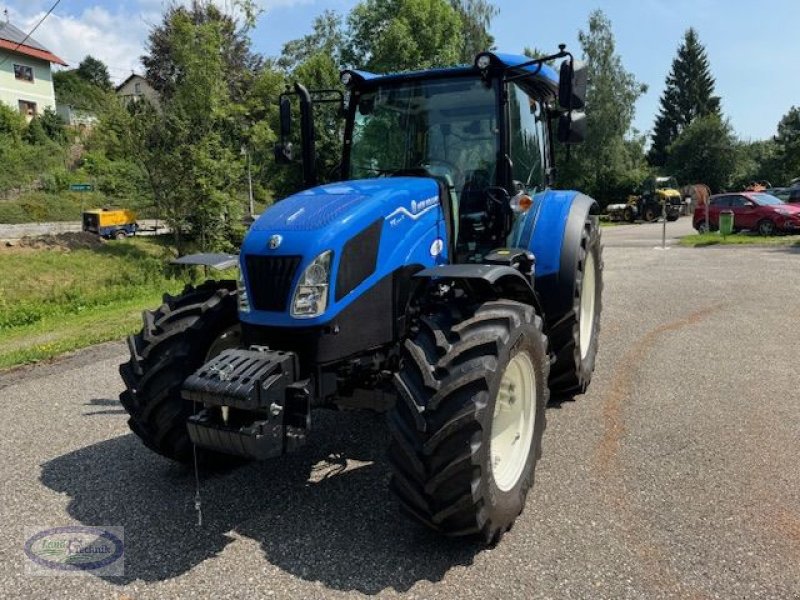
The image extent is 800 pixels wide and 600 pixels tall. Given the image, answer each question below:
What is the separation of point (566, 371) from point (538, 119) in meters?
2.05

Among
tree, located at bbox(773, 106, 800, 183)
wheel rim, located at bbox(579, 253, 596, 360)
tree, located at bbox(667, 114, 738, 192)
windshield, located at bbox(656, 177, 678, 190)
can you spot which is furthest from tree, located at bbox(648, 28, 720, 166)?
wheel rim, located at bbox(579, 253, 596, 360)

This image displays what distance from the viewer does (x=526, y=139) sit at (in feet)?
16.0

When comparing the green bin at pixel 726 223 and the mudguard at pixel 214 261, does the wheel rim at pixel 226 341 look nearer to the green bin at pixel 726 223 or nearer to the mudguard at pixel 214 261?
the mudguard at pixel 214 261

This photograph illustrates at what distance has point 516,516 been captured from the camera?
3.25m

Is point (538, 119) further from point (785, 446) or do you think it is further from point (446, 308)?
point (785, 446)

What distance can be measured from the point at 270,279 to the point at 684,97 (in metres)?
74.7

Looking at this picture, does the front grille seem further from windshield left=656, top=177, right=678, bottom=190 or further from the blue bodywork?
windshield left=656, top=177, right=678, bottom=190

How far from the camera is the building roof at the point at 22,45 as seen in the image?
4513 cm

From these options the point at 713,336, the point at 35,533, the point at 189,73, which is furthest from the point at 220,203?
the point at 35,533

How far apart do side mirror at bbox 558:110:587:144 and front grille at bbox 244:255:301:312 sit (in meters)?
2.40

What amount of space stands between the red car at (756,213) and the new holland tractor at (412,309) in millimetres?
17775

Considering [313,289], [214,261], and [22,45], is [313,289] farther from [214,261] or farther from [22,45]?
[22,45]

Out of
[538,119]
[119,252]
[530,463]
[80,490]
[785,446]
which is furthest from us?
[119,252]
